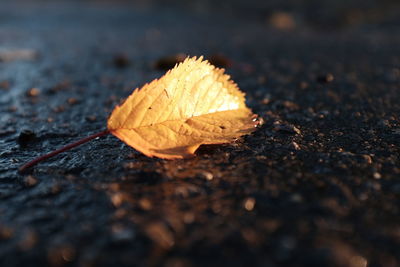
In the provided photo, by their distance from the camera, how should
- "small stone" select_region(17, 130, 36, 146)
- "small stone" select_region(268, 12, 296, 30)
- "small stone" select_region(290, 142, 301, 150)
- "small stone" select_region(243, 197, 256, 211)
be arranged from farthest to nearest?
"small stone" select_region(268, 12, 296, 30) < "small stone" select_region(17, 130, 36, 146) < "small stone" select_region(290, 142, 301, 150) < "small stone" select_region(243, 197, 256, 211)

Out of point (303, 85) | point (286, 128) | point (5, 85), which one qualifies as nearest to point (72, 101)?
point (5, 85)

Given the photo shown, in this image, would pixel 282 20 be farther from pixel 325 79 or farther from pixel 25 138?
pixel 25 138

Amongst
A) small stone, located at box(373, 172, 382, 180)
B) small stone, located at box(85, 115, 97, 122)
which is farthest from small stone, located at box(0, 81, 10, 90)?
small stone, located at box(373, 172, 382, 180)

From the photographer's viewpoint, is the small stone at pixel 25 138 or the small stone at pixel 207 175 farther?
the small stone at pixel 25 138

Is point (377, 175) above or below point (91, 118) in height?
above

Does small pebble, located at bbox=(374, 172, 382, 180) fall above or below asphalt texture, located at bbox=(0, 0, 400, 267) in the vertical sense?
above

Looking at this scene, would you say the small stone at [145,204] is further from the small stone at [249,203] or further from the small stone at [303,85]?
the small stone at [303,85]

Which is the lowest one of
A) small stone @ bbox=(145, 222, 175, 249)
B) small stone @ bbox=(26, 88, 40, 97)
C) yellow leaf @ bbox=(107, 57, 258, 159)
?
small stone @ bbox=(26, 88, 40, 97)

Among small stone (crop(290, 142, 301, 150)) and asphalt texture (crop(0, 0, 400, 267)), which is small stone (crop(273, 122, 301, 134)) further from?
small stone (crop(290, 142, 301, 150))

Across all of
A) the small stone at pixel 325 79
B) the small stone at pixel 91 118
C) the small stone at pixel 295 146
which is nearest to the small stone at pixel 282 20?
the small stone at pixel 325 79
